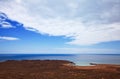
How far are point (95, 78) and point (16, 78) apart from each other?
13879 mm

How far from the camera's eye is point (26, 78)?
27.0 m

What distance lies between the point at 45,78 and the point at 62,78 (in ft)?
9.79

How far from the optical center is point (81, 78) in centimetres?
2691

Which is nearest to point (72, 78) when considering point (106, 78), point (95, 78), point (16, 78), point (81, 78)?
point (81, 78)

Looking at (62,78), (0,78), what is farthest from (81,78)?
(0,78)

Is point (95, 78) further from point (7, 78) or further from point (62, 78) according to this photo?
point (7, 78)

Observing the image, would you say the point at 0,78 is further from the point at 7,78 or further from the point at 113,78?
the point at 113,78

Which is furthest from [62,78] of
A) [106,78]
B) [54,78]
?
[106,78]

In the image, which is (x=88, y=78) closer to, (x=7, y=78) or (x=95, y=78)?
(x=95, y=78)

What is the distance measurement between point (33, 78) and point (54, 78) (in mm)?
3667

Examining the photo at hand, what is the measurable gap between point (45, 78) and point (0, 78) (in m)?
7.81

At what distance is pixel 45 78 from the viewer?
88.9 ft

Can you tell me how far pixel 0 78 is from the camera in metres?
26.9

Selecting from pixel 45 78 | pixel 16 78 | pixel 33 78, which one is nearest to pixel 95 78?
pixel 45 78
